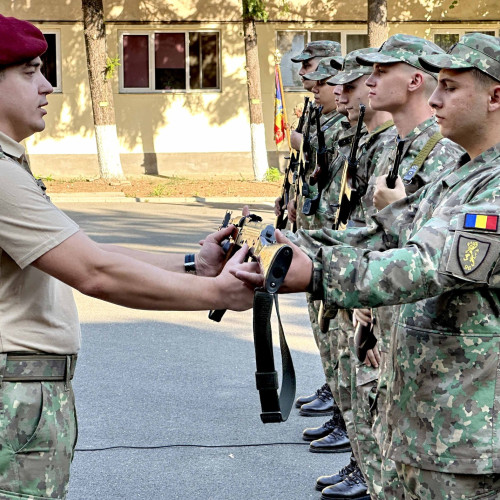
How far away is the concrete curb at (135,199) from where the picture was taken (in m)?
21.0

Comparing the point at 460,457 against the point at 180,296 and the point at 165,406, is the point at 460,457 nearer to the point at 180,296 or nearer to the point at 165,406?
the point at 180,296

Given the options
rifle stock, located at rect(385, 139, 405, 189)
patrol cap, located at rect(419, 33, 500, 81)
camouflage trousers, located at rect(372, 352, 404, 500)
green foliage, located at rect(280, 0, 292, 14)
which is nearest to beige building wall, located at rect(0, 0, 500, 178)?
green foliage, located at rect(280, 0, 292, 14)

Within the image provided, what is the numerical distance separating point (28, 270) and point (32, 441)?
1.67 ft

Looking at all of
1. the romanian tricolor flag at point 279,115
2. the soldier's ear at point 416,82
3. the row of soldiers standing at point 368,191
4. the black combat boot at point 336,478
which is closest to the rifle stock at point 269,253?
the row of soldiers standing at point 368,191

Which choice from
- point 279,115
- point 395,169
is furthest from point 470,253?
point 279,115

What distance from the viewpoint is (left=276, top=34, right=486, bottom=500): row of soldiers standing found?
4.29 metres

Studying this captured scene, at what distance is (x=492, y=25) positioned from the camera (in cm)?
2656

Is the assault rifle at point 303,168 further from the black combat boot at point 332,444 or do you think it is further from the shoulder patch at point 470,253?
the shoulder patch at point 470,253

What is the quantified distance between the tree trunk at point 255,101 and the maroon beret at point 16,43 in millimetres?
20338

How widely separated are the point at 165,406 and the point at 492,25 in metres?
22.0

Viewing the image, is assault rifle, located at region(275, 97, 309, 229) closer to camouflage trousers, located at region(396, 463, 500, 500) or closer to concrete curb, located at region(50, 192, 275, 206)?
camouflage trousers, located at region(396, 463, 500, 500)

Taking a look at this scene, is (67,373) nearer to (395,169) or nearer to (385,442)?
(385,442)

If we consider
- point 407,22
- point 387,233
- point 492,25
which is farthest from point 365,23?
point 387,233

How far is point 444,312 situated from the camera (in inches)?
115
